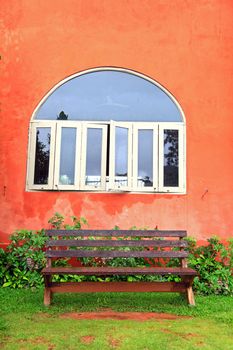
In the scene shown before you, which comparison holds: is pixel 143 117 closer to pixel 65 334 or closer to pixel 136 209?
pixel 136 209

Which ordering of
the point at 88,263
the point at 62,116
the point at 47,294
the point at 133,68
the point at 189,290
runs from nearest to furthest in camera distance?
the point at 47,294 < the point at 189,290 < the point at 88,263 < the point at 62,116 < the point at 133,68

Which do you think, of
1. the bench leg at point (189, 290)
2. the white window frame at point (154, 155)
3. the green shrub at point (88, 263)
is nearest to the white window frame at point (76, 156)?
the green shrub at point (88, 263)

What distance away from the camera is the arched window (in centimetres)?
682

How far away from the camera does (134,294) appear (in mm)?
5574

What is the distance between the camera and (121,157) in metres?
6.91

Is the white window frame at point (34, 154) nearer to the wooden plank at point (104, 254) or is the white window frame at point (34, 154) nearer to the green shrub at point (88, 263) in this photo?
the green shrub at point (88, 263)

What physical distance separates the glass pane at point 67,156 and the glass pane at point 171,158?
1.74m

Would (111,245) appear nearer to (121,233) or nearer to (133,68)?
(121,233)

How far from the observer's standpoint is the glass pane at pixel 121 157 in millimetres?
6809

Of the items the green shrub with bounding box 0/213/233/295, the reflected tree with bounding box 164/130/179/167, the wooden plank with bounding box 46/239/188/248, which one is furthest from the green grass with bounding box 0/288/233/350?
the reflected tree with bounding box 164/130/179/167

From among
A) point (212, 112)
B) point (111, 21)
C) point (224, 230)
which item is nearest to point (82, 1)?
point (111, 21)

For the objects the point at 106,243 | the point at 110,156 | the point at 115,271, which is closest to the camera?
the point at 115,271

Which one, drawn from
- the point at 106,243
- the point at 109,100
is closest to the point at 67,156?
the point at 109,100

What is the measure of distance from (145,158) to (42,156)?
1.93m
